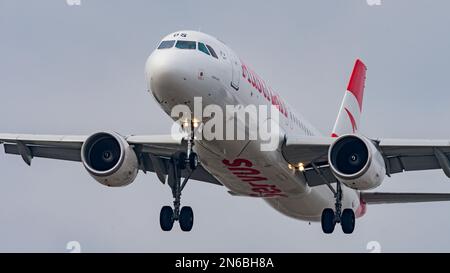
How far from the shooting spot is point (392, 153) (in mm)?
38812

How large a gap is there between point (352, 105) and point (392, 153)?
16.6m

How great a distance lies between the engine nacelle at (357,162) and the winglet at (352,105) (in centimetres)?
1267

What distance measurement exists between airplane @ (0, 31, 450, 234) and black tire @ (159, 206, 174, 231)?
0.03m

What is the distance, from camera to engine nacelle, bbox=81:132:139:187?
3747cm

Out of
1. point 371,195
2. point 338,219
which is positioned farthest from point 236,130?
point 371,195

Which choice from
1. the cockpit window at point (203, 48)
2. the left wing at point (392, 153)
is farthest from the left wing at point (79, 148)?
the left wing at point (392, 153)

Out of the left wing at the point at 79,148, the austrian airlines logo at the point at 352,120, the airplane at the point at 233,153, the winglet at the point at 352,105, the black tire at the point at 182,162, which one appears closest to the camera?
the airplane at the point at 233,153

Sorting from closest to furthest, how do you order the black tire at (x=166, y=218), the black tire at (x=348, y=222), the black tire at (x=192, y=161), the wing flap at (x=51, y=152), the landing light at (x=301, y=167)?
the black tire at (x=192, y=161) < the landing light at (x=301, y=167) < the black tire at (x=166, y=218) < the black tire at (x=348, y=222) < the wing flap at (x=51, y=152)

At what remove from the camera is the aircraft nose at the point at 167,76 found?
32406 mm

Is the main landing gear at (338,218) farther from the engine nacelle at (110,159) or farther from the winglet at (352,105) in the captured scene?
the winglet at (352,105)

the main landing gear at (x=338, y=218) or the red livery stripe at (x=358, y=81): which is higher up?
the red livery stripe at (x=358, y=81)

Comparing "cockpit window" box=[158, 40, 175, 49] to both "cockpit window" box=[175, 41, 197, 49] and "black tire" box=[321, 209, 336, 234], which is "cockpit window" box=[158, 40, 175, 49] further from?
"black tire" box=[321, 209, 336, 234]

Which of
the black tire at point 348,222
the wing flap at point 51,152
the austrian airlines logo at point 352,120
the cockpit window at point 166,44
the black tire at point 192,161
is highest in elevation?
the austrian airlines logo at point 352,120
